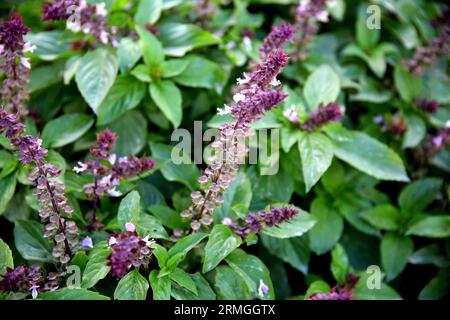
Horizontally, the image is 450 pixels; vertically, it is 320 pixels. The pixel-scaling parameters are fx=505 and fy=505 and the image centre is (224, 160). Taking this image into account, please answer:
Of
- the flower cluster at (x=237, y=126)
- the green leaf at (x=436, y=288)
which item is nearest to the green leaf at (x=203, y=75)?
the flower cluster at (x=237, y=126)

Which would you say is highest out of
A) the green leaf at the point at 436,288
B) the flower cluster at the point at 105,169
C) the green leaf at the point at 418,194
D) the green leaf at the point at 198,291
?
the flower cluster at the point at 105,169

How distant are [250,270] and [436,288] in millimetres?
698

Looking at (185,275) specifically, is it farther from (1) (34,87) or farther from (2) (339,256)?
(1) (34,87)

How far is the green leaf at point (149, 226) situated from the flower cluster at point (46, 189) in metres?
0.16

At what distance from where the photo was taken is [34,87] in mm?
1684

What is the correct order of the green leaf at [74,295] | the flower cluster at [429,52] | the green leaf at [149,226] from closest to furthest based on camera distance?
1. the green leaf at [74,295]
2. the green leaf at [149,226]
3. the flower cluster at [429,52]

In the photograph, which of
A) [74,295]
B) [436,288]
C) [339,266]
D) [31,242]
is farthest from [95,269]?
[436,288]

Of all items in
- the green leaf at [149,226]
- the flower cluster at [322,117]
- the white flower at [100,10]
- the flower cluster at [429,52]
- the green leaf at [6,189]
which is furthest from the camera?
the flower cluster at [429,52]

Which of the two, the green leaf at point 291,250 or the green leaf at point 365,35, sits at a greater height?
the green leaf at point 365,35

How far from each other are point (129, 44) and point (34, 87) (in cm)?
35

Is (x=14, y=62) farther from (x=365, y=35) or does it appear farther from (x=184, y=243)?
(x=365, y=35)

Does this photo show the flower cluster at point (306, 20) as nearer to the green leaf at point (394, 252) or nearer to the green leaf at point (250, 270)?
the green leaf at point (394, 252)

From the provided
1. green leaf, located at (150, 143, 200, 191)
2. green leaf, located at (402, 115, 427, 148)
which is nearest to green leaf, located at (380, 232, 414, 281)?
green leaf, located at (402, 115, 427, 148)

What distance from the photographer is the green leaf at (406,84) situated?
6.54 feet
